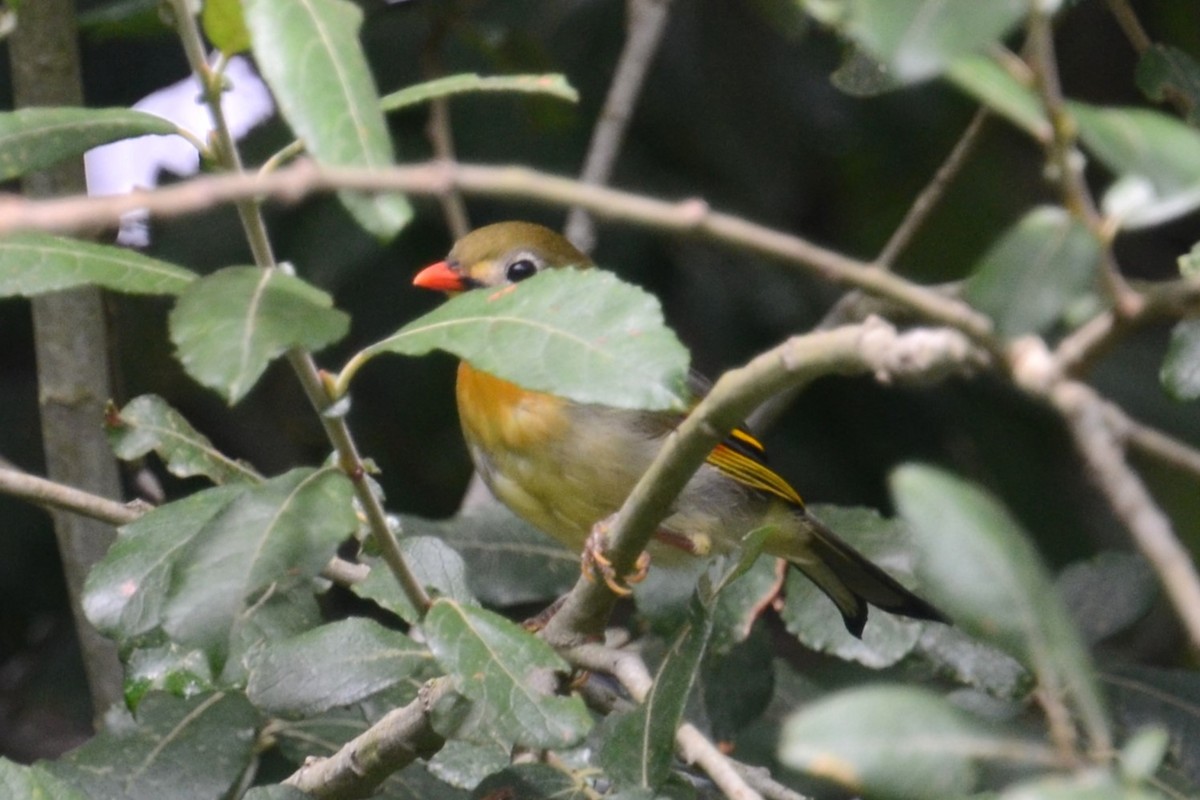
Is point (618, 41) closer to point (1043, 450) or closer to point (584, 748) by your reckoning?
point (1043, 450)

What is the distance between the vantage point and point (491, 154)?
15.3 feet

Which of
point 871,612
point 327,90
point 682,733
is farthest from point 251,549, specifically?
point 871,612

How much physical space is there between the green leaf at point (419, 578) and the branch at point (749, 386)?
18cm

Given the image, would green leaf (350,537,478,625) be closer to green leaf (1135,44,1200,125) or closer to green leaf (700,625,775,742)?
green leaf (700,625,775,742)

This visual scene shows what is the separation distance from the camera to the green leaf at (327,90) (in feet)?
4.94

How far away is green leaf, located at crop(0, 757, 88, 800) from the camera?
207 centimetres

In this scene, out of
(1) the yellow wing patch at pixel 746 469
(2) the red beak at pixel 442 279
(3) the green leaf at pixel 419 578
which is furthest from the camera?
(2) the red beak at pixel 442 279

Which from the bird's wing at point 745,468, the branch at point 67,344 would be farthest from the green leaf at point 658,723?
the branch at point 67,344

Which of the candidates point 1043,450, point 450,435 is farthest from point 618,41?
point 1043,450

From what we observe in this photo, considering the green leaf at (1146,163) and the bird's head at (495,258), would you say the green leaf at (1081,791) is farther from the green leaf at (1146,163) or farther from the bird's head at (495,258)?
the bird's head at (495,258)

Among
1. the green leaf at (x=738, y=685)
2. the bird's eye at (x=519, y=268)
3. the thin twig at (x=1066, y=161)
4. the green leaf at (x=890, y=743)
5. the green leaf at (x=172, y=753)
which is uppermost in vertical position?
the thin twig at (x=1066, y=161)

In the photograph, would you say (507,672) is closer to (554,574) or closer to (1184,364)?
(1184,364)

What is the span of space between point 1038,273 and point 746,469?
2353 mm

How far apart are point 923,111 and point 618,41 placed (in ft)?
3.33
